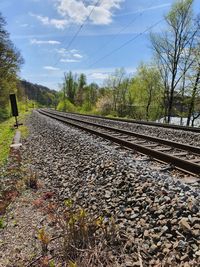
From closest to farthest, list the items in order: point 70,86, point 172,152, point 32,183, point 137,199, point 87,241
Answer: point 87,241 → point 137,199 → point 32,183 → point 172,152 → point 70,86

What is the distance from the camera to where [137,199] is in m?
4.08

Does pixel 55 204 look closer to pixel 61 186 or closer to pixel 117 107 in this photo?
pixel 61 186

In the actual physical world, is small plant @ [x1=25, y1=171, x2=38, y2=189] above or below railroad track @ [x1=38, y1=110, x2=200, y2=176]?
below

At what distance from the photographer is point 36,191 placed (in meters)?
5.78

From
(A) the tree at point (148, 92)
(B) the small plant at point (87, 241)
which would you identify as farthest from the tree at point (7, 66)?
(B) the small plant at point (87, 241)

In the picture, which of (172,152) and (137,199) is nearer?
(137,199)

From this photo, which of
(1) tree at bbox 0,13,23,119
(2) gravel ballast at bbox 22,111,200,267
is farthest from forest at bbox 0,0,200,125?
(2) gravel ballast at bbox 22,111,200,267

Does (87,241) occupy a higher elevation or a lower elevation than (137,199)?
lower

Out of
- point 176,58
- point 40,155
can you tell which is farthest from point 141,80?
point 40,155

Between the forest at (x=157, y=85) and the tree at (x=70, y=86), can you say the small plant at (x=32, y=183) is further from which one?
the tree at (x=70, y=86)

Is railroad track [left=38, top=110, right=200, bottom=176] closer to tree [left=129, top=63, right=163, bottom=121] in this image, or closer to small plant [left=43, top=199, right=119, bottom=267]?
small plant [left=43, top=199, right=119, bottom=267]

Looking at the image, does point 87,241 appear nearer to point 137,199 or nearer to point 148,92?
point 137,199

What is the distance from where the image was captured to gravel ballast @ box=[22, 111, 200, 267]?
2902 mm

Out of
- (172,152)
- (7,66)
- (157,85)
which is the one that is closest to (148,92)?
(157,85)
